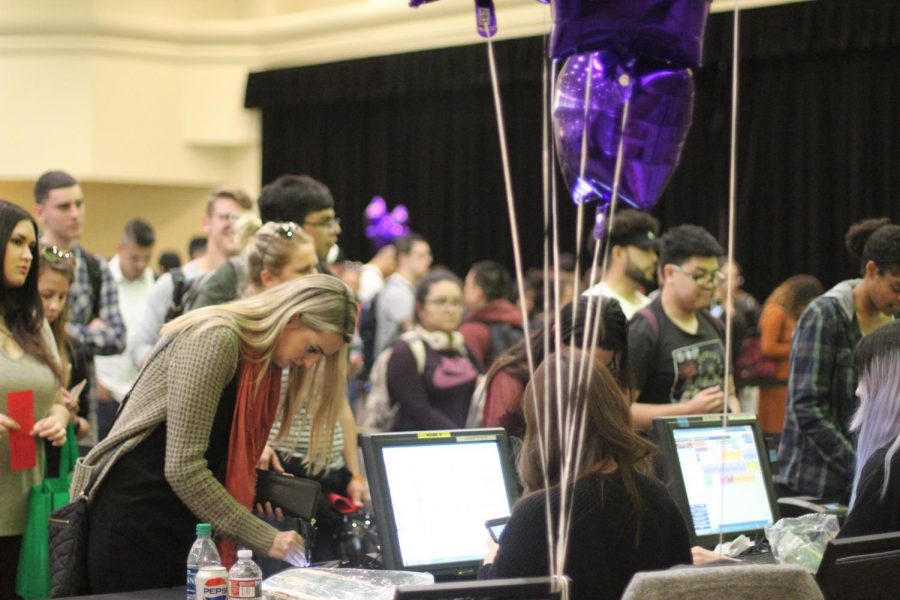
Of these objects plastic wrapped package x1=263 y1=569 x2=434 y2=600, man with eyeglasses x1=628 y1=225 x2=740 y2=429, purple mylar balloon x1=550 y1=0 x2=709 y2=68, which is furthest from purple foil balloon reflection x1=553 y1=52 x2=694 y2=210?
man with eyeglasses x1=628 y1=225 x2=740 y2=429

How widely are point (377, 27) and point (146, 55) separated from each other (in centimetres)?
192

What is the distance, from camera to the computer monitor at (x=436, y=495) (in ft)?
8.98

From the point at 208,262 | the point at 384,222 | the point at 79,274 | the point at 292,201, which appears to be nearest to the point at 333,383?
the point at 292,201

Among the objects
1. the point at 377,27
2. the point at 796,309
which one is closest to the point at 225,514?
the point at 796,309

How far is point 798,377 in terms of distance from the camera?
388cm

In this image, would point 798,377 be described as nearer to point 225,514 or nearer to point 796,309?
point 225,514

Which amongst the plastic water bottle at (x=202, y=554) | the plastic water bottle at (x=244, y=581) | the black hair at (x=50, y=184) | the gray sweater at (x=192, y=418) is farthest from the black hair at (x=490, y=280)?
the plastic water bottle at (x=244, y=581)

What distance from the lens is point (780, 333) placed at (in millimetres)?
6449

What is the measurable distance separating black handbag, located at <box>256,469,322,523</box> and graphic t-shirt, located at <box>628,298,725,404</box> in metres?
1.50

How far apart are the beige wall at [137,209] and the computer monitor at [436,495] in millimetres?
8808

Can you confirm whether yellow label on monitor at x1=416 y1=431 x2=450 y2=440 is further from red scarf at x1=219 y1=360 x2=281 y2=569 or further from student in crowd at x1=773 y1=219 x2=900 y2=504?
student in crowd at x1=773 y1=219 x2=900 y2=504

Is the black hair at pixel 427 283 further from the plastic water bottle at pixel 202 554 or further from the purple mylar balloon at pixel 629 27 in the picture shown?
the purple mylar balloon at pixel 629 27

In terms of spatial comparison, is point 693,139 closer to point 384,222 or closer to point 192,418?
point 384,222

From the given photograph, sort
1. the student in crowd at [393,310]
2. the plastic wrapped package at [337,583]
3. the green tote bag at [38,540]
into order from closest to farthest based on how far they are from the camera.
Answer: the plastic wrapped package at [337,583] < the green tote bag at [38,540] < the student in crowd at [393,310]
